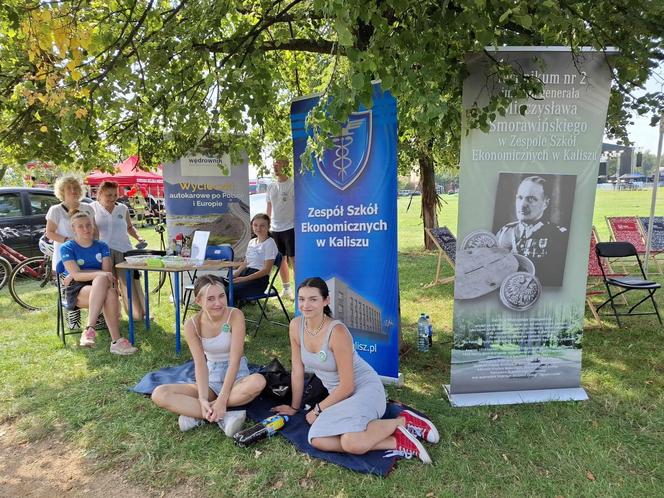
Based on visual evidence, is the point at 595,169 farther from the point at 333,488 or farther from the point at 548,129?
the point at 333,488

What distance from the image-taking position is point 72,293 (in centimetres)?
484

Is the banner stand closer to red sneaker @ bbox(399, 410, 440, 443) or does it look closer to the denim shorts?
red sneaker @ bbox(399, 410, 440, 443)

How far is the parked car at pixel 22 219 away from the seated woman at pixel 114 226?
286cm

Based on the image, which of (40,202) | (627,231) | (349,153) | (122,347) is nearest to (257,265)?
(122,347)

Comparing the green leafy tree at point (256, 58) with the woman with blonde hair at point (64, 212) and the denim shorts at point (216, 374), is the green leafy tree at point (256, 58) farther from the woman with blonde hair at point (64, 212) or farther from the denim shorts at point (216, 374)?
the denim shorts at point (216, 374)

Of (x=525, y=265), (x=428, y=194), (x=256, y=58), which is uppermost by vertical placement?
(x=256, y=58)

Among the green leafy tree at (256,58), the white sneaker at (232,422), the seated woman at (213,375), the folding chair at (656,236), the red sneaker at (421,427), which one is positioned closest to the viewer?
the green leafy tree at (256,58)

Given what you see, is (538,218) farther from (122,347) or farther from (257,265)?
(122,347)

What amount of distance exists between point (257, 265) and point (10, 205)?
5.71 metres

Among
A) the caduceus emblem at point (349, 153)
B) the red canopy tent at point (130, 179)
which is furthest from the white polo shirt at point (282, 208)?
the red canopy tent at point (130, 179)

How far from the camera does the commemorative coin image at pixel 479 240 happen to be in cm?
324

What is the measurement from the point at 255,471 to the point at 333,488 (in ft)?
1.60

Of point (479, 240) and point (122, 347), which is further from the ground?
point (479, 240)

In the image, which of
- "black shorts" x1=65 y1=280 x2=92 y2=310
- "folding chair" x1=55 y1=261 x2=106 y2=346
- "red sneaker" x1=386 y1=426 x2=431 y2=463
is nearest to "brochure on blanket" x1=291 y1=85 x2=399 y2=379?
"red sneaker" x1=386 y1=426 x2=431 y2=463
